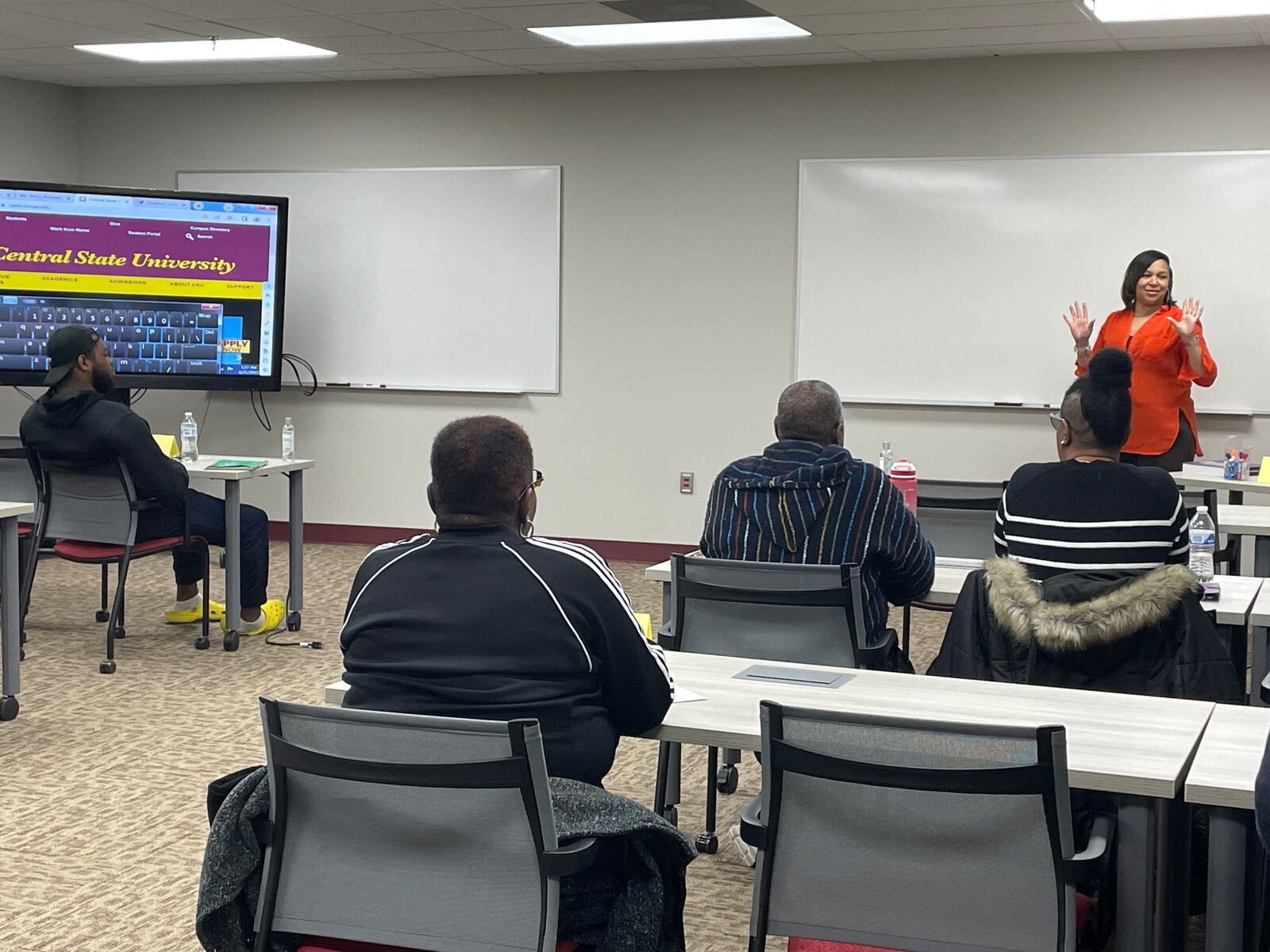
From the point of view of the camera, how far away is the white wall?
690 centimetres

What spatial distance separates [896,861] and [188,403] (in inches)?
289

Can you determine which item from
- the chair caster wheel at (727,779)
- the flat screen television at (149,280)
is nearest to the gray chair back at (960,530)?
the chair caster wheel at (727,779)

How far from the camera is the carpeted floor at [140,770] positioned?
318 centimetres

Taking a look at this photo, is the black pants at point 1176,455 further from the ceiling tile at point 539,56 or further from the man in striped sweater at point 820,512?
the ceiling tile at point 539,56

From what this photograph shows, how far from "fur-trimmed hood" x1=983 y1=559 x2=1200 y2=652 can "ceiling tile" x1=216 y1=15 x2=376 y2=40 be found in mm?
4572

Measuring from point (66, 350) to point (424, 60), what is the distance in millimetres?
2684

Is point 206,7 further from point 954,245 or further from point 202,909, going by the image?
point 202,909

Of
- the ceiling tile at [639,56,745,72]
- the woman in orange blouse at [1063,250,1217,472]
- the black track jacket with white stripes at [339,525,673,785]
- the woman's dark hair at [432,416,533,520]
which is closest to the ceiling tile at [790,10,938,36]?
the ceiling tile at [639,56,745,72]

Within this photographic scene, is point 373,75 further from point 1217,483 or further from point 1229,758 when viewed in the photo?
point 1229,758

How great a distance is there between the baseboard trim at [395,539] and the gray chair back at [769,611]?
A: 4.33 meters

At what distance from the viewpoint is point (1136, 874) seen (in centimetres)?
203

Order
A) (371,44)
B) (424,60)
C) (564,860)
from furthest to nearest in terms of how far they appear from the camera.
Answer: (424,60) → (371,44) → (564,860)

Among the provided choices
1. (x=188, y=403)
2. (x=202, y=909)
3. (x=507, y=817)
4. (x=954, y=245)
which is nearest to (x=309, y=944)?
(x=202, y=909)

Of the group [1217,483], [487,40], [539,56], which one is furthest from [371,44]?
[1217,483]
